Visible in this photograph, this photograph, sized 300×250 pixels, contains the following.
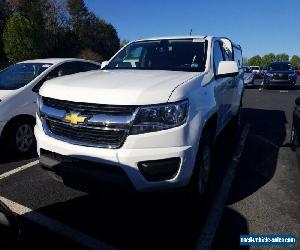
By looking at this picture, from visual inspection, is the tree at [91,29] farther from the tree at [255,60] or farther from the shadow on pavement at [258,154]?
the tree at [255,60]

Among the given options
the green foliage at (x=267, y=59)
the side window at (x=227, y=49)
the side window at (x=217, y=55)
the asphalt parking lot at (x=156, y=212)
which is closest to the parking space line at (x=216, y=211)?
the asphalt parking lot at (x=156, y=212)

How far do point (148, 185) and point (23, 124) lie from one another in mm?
Answer: 3386

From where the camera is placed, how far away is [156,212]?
414 cm

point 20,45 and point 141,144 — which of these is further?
point 20,45

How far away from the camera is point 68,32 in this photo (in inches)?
2699

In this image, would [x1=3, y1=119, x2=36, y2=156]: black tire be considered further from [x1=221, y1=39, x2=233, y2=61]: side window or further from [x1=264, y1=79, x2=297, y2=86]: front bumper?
[x1=264, y1=79, x2=297, y2=86]: front bumper

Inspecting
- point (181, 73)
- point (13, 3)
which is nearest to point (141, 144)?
point (181, 73)

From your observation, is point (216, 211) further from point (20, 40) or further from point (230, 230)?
point (20, 40)

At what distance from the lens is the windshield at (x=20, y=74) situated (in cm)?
636

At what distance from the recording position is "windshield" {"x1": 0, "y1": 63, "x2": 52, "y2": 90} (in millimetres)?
6359

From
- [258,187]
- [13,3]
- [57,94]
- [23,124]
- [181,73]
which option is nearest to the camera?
[57,94]

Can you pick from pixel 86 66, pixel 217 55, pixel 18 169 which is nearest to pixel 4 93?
pixel 18 169

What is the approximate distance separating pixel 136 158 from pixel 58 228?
1.14m

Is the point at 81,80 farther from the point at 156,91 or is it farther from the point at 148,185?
the point at 148,185
